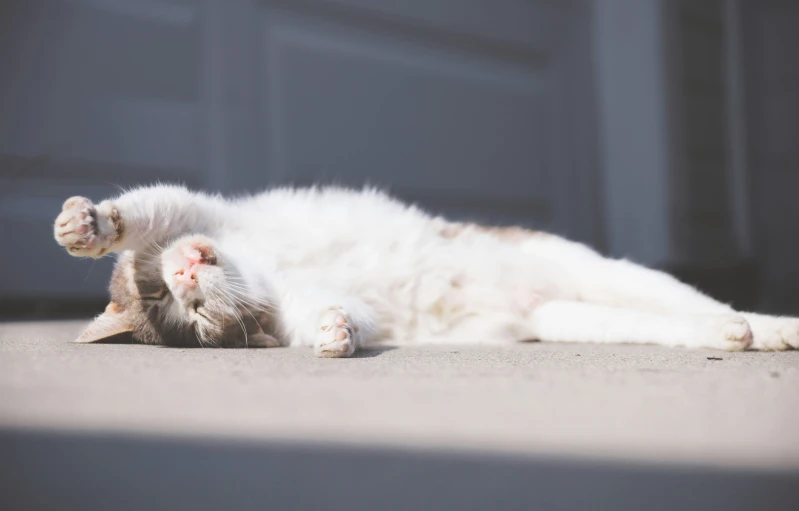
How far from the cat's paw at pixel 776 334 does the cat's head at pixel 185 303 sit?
1.09 metres

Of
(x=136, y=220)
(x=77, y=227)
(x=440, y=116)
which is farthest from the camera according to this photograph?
(x=440, y=116)

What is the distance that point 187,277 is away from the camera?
5.00ft

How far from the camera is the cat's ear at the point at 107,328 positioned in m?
1.62

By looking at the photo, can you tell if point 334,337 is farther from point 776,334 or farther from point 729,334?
point 776,334

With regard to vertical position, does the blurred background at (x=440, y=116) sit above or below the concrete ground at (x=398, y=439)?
above

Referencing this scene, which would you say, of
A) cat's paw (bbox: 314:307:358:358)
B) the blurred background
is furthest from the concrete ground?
the blurred background

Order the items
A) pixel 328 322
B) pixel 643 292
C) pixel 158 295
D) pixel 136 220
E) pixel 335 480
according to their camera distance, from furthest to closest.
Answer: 1. pixel 643 292
2. pixel 158 295
3. pixel 136 220
4. pixel 328 322
5. pixel 335 480

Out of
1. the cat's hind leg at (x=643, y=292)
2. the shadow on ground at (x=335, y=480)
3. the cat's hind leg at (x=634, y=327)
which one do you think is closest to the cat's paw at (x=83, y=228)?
the shadow on ground at (x=335, y=480)

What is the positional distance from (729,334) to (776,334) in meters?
0.10

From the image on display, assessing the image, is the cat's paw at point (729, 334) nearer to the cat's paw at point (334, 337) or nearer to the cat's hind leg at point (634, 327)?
the cat's hind leg at point (634, 327)

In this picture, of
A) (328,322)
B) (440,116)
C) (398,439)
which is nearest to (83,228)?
(328,322)

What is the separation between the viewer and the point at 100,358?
1253 mm

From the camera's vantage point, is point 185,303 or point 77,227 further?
point 185,303

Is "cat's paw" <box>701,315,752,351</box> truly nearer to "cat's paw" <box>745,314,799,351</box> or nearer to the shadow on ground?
"cat's paw" <box>745,314,799,351</box>
